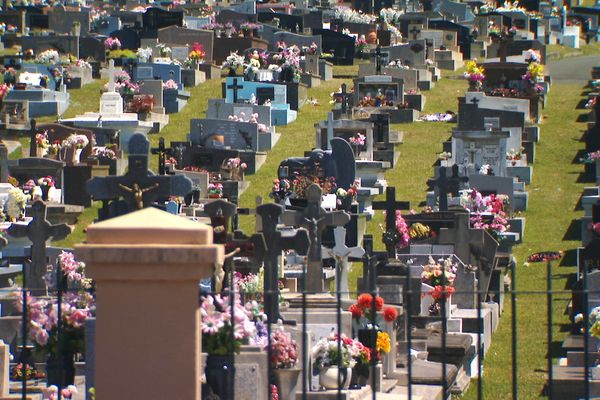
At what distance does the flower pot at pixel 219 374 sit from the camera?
36.1 ft

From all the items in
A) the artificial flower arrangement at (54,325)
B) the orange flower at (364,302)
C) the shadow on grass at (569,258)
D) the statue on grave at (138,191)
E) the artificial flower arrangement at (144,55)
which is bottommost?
the shadow on grass at (569,258)

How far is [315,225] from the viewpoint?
62.1 ft

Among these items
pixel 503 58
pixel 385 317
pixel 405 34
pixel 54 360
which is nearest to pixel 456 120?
pixel 503 58

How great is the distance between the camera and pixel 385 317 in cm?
1653

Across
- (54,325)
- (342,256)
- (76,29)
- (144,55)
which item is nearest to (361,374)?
(54,325)

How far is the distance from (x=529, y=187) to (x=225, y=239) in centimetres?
1631

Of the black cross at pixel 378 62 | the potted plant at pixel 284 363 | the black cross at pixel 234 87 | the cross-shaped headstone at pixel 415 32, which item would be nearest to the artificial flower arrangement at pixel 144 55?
the black cross at pixel 378 62

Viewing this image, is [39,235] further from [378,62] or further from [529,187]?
[378,62]

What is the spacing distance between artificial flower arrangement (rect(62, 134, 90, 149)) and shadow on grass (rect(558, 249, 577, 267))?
976 cm

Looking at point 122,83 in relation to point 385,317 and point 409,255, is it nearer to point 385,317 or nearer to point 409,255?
point 409,255

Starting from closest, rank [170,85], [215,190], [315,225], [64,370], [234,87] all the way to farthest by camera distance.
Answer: [64,370], [315,225], [215,190], [234,87], [170,85]

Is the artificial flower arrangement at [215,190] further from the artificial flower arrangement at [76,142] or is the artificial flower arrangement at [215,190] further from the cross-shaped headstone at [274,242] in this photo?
the cross-shaped headstone at [274,242]

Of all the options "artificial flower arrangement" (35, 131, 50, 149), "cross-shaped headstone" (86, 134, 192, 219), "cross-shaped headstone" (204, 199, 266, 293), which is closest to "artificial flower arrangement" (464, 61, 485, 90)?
"artificial flower arrangement" (35, 131, 50, 149)

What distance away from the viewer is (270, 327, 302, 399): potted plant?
41.7 ft
